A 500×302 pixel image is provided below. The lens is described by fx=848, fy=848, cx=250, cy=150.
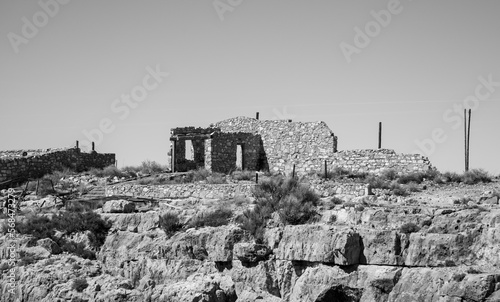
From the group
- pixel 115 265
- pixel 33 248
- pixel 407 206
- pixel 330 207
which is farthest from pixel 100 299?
pixel 407 206

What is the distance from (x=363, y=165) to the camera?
129 feet

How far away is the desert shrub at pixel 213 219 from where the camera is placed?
3103 centimetres

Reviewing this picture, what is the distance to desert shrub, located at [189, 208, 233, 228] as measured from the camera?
102ft

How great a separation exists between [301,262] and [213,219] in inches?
183

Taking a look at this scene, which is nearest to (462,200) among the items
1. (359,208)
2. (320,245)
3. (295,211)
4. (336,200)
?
(359,208)

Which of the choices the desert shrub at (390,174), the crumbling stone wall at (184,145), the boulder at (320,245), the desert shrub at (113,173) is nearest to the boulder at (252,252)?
the boulder at (320,245)

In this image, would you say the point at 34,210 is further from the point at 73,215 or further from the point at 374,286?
the point at 374,286

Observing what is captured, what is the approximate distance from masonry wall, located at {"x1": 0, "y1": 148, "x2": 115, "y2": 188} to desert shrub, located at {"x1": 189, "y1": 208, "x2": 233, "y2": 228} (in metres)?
14.0

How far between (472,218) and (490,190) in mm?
6584

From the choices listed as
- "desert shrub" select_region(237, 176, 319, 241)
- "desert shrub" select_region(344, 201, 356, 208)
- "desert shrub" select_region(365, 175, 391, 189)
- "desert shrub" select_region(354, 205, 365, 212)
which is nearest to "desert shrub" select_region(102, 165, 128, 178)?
"desert shrub" select_region(237, 176, 319, 241)

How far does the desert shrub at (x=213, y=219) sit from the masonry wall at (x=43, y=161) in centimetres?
1400

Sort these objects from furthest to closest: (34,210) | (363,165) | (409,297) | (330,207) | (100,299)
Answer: (363,165)
(34,210)
(330,207)
(100,299)
(409,297)

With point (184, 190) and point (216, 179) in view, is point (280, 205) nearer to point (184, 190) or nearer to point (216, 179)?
point (184, 190)

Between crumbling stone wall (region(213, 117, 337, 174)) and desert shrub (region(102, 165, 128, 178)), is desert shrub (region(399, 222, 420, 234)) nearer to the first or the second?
crumbling stone wall (region(213, 117, 337, 174))
